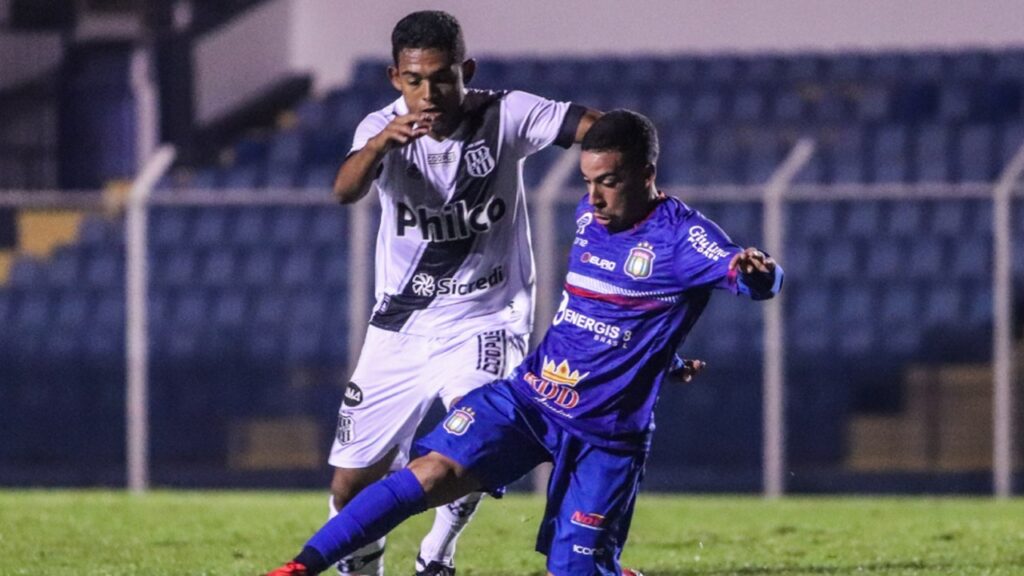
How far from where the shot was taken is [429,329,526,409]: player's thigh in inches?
241

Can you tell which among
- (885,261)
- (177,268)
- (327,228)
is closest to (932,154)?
(885,261)

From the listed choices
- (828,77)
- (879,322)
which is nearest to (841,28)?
(828,77)

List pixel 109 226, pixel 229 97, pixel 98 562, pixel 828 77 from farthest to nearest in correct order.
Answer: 1. pixel 229 97
2. pixel 828 77
3. pixel 109 226
4. pixel 98 562

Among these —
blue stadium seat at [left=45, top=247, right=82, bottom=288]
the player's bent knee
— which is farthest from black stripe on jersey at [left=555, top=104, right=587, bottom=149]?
blue stadium seat at [left=45, top=247, right=82, bottom=288]

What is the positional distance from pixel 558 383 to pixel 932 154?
906 centimetres

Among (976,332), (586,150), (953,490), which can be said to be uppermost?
(586,150)

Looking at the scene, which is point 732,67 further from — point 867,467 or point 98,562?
point 98,562

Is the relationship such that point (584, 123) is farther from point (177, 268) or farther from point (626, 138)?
point (177, 268)

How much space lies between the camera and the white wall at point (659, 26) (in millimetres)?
16672

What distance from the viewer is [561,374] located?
5594 mm

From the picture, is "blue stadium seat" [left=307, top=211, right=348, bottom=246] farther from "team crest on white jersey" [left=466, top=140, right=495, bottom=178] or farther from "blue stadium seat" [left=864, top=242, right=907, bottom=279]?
"team crest on white jersey" [left=466, top=140, right=495, bottom=178]

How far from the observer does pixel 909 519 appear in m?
9.48

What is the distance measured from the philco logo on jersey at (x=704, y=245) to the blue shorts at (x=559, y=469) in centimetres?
63

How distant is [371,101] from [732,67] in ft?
10.1
